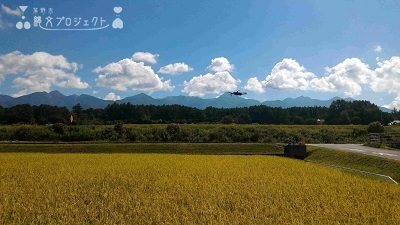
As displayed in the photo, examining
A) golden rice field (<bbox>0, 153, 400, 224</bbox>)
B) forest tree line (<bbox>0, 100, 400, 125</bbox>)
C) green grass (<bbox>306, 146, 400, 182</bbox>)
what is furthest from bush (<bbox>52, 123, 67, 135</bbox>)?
golden rice field (<bbox>0, 153, 400, 224</bbox>)

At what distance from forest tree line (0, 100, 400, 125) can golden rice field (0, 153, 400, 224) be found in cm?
7071

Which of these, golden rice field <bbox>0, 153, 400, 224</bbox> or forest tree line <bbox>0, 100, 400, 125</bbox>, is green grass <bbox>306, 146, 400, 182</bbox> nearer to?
golden rice field <bbox>0, 153, 400, 224</bbox>

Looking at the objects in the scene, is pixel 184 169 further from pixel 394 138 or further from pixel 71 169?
pixel 394 138

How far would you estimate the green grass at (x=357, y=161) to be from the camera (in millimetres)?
20391

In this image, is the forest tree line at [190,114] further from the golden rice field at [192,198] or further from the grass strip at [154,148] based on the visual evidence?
the golden rice field at [192,198]

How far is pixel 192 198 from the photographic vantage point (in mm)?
12461

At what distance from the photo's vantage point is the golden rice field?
1026 centimetres

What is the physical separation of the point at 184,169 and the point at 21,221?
10781mm

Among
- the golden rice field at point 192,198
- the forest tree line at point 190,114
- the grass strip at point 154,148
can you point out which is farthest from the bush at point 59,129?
the golden rice field at point 192,198

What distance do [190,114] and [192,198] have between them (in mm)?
99277

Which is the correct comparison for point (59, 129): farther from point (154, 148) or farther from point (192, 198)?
point (192, 198)

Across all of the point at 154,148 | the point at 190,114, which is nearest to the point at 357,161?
the point at 154,148

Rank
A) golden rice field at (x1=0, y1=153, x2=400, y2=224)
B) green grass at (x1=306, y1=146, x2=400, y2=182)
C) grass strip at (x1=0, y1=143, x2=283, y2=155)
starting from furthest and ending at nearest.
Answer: grass strip at (x1=0, y1=143, x2=283, y2=155) → green grass at (x1=306, y1=146, x2=400, y2=182) → golden rice field at (x1=0, y1=153, x2=400, y2=224)

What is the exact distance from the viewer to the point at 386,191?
46.2 ft
